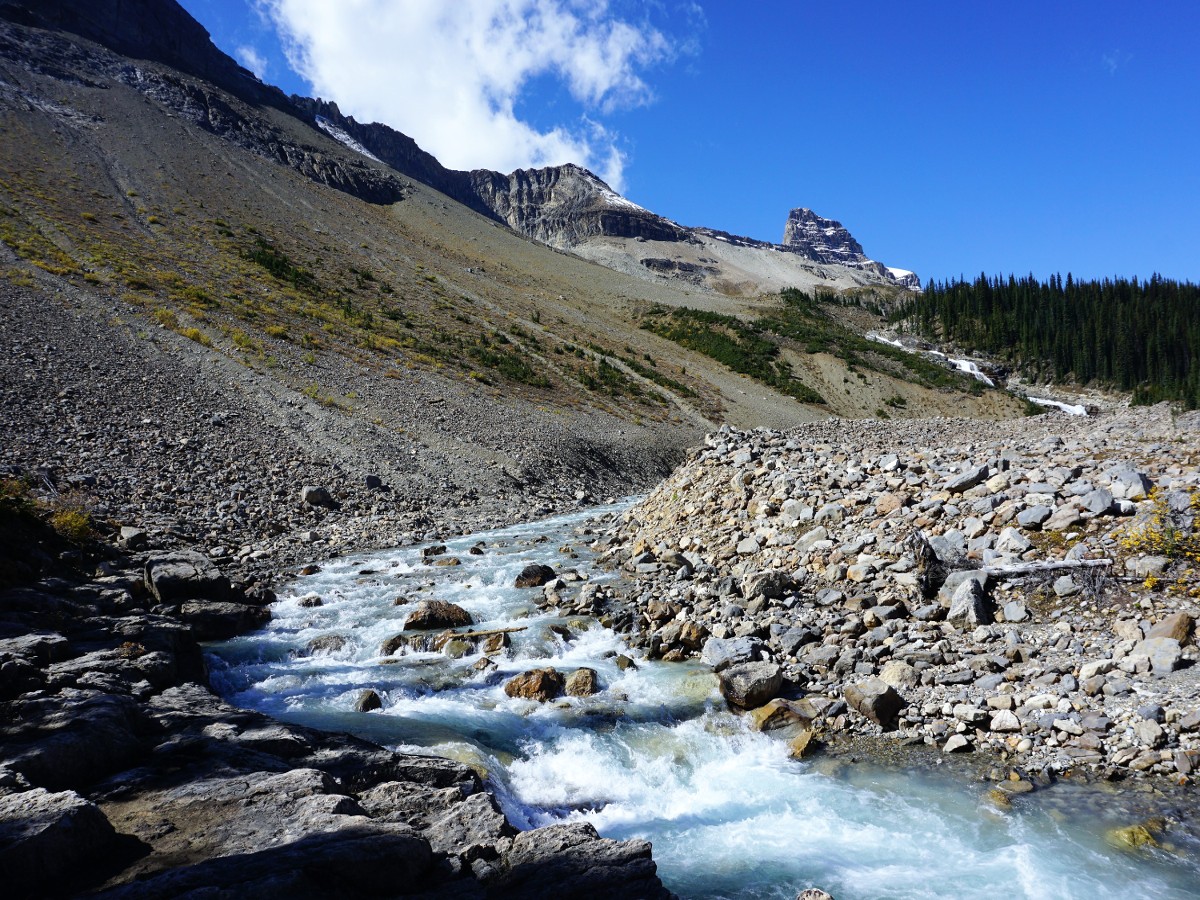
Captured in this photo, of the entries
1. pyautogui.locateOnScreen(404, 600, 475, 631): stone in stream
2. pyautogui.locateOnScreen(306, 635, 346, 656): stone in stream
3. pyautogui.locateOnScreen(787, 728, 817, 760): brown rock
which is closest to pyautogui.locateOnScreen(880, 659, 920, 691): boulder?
pyautogui.locateOnScreen(787, 728, 817, 760): brown rock

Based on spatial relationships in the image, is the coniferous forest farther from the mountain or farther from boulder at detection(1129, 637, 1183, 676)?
boulder at detection(1129, 637, 1183, 676)

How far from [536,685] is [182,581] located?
24.1 feet

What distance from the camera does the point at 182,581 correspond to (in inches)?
462

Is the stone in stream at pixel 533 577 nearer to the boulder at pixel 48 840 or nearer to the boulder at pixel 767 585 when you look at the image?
the boulder at pixel 767 585

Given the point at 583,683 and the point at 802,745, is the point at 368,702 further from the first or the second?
the point at 802,745

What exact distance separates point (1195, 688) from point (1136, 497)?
3415mm

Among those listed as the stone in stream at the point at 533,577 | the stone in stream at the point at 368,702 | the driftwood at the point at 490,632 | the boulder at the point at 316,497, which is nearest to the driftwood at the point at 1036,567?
the driftwood at the point at 490,632

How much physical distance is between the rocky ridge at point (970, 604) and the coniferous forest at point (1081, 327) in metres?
66.5

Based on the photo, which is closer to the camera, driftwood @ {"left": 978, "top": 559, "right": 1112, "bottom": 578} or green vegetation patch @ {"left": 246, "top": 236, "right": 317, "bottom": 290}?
driftwood @ {"left": 978, "top": 559, "right": 1112, "bottom": 578}

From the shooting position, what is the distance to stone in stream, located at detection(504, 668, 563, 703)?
29.0 ft

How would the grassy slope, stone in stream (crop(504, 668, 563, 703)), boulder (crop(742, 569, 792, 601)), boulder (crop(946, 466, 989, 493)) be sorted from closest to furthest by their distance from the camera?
1. stone in stream (crop(504, 668, 563, 703))
2. boulder (crop(742, 569, 792, 601))
3. boulder (crop(946, 466, 989, 493))
4. the grassy slope

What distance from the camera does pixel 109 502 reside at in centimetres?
1536

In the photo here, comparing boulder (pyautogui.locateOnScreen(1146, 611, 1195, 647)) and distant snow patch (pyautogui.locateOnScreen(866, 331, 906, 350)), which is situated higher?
distant snow patch (pyautogui.locateOnScreen(866, 331, 906, 350))

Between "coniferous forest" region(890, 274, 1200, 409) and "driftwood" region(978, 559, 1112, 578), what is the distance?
68.3m
